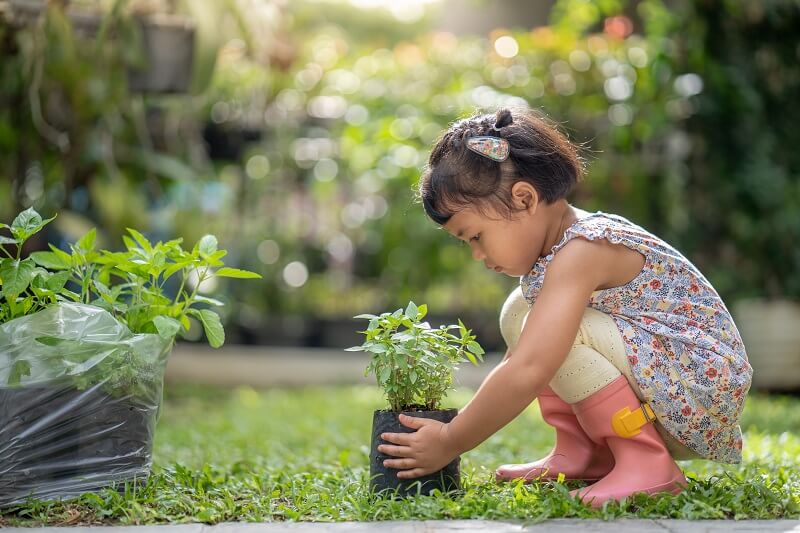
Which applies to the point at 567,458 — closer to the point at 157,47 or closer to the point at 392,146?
the point at 157,47

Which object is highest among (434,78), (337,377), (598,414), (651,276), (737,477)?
(434,78)

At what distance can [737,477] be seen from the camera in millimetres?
2266

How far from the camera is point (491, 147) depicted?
204 centimetres

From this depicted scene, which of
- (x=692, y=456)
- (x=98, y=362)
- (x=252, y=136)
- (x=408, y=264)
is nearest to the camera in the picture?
(x=98, y=362)

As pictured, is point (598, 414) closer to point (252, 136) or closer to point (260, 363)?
point (260, 363)

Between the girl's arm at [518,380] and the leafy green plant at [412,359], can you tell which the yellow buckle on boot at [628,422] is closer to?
the girl's arm at [518,380]

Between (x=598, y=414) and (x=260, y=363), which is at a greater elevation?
(x=598, y=414)

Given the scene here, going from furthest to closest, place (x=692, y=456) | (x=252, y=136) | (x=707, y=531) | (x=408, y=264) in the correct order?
(x=252, y=136)
(x=408, y=264)
(x=692, y=456)
(x=707, y=531)

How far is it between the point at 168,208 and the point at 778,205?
3305mm

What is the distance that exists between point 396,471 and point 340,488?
9.4 inches

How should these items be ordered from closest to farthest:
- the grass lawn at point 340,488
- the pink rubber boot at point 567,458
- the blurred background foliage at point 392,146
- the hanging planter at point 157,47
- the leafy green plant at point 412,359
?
the grass lawn at point 340,488 < the leafy green plant at point 412,359 < the pink rubber boot at point 567,458 < the hanging planter at point 157,47 < the blurred background foliage at point 392,146

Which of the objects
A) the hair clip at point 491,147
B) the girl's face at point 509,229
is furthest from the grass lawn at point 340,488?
the hair clip at point 491,147

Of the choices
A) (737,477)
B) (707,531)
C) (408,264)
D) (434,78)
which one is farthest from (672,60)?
(707,531)

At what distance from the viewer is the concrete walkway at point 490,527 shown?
1717mm
